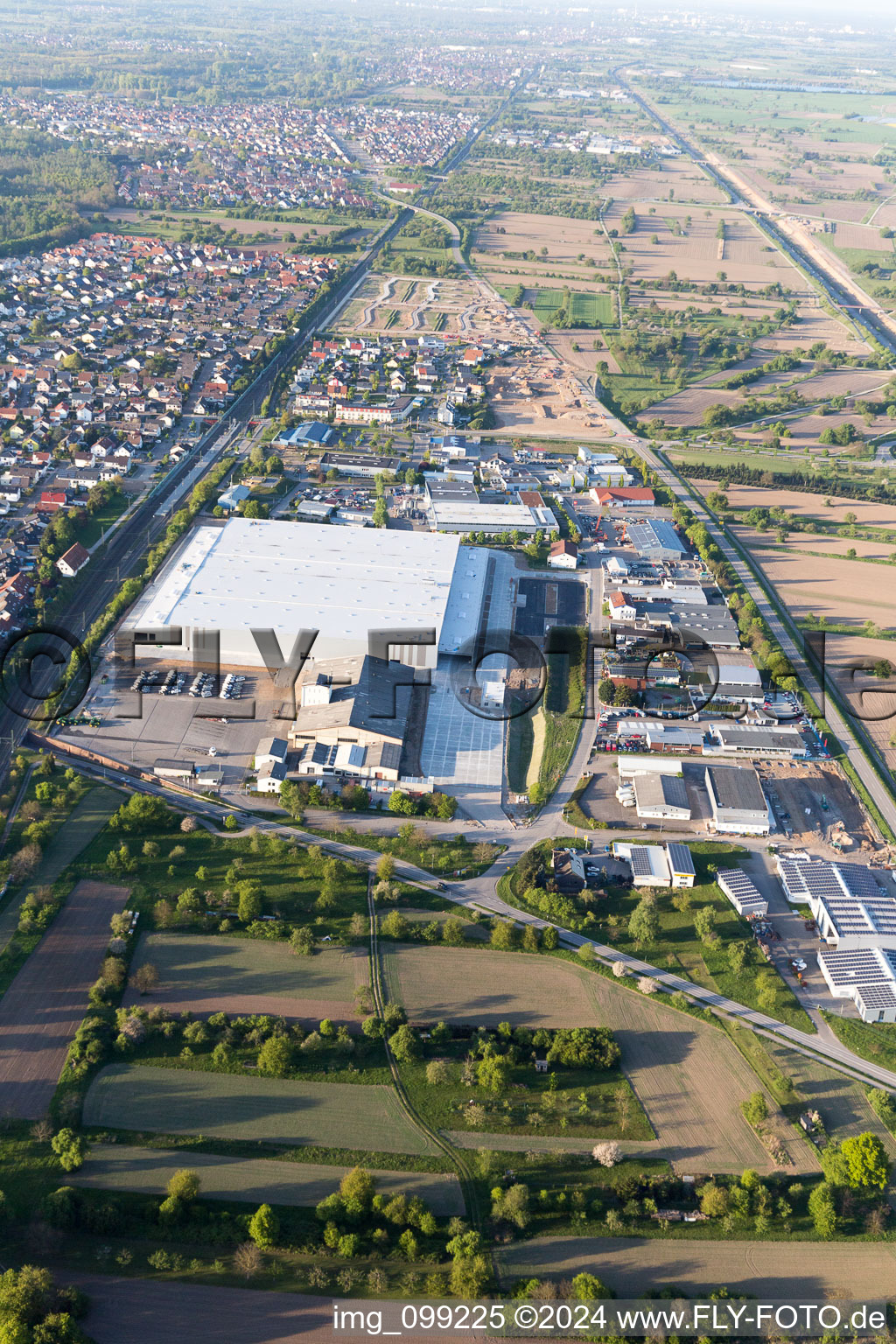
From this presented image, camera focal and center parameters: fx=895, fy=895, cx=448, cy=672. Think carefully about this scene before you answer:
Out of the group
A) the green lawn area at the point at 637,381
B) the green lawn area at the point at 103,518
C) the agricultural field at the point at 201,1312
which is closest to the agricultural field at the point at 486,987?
the agricultural field at the point at 201,1312

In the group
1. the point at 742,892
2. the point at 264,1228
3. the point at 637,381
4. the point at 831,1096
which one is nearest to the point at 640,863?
the point at 742,892

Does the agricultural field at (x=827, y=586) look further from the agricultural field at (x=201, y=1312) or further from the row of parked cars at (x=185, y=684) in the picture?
the agricultural field at (x=201, y=1312)

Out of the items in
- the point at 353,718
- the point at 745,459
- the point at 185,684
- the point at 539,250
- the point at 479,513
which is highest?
the point at 539,250

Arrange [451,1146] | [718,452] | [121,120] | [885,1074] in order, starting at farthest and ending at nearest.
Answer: [121,120], [718,452], [885,1074], [451,1146]

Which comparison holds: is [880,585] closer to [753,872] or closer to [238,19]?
[753,872]

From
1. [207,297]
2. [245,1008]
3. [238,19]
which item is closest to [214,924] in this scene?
[245,1008]

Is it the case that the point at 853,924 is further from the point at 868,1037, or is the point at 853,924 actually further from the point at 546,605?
the point at 546,605

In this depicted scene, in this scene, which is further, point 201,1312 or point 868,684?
point 868,684
